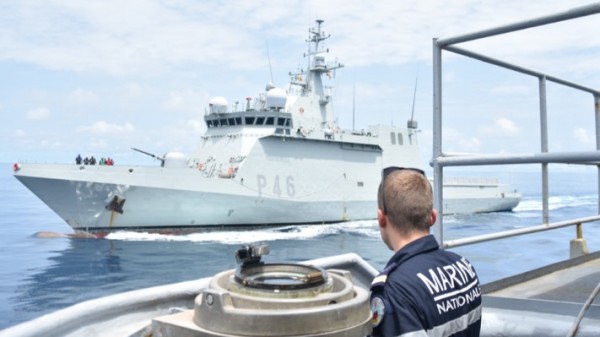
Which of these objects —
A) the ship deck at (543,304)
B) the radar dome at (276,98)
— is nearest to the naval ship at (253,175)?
the radar dome at (276,98)

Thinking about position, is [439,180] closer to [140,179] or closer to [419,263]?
[419,263]

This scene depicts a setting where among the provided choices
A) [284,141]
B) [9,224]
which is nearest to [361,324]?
[284,141]

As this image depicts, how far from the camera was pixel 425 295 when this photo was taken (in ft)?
4.11

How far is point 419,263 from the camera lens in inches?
52.0

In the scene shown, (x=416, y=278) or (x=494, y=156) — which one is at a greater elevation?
(x=494, y=156)

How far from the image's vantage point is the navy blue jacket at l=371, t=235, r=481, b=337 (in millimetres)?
1206

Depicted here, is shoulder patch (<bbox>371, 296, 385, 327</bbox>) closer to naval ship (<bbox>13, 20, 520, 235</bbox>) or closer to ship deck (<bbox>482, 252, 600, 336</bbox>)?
ship deck (<bbox>482, 252, 600, 336</bbox>)

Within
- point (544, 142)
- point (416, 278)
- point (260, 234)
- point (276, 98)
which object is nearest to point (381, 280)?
point (416, 278)

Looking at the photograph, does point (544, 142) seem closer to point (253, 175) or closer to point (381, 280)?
point (381, 280)

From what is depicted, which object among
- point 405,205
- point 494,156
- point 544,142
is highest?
point 544,142

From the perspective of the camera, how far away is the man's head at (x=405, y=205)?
139 cm

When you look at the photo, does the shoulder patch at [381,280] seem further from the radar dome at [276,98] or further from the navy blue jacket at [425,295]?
the radar dome at [276,98]

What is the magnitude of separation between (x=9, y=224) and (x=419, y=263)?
29.7 meters

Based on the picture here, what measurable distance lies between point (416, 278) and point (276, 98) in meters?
22.3
